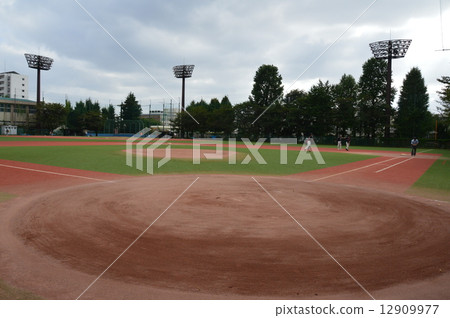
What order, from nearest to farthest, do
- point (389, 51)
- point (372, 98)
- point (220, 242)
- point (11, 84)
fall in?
point (220, 242), point (389, 51), point (372, 98), point (11, 84)

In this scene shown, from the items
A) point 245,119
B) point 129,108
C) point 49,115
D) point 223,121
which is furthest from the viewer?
point 129,108

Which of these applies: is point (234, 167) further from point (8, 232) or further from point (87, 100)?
point (87, 100)

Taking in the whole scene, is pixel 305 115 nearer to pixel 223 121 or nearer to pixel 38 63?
pixel 223 121

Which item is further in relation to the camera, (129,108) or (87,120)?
(129,108)

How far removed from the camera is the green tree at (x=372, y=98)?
2489 inches

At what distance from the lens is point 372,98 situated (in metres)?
70.7

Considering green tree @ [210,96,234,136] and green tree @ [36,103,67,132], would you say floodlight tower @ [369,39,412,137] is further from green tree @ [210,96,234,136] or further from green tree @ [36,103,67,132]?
green tree @ [36,103,67,132]

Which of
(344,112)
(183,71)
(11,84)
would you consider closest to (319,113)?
(344,112)

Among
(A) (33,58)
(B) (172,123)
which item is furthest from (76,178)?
(A) (33,58)

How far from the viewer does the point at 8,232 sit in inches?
250

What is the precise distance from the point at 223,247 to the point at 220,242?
267 mm

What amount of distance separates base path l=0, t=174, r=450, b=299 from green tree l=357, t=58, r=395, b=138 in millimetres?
60311

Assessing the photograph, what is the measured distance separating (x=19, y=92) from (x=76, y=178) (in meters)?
147

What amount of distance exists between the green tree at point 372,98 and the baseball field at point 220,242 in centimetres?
5740
